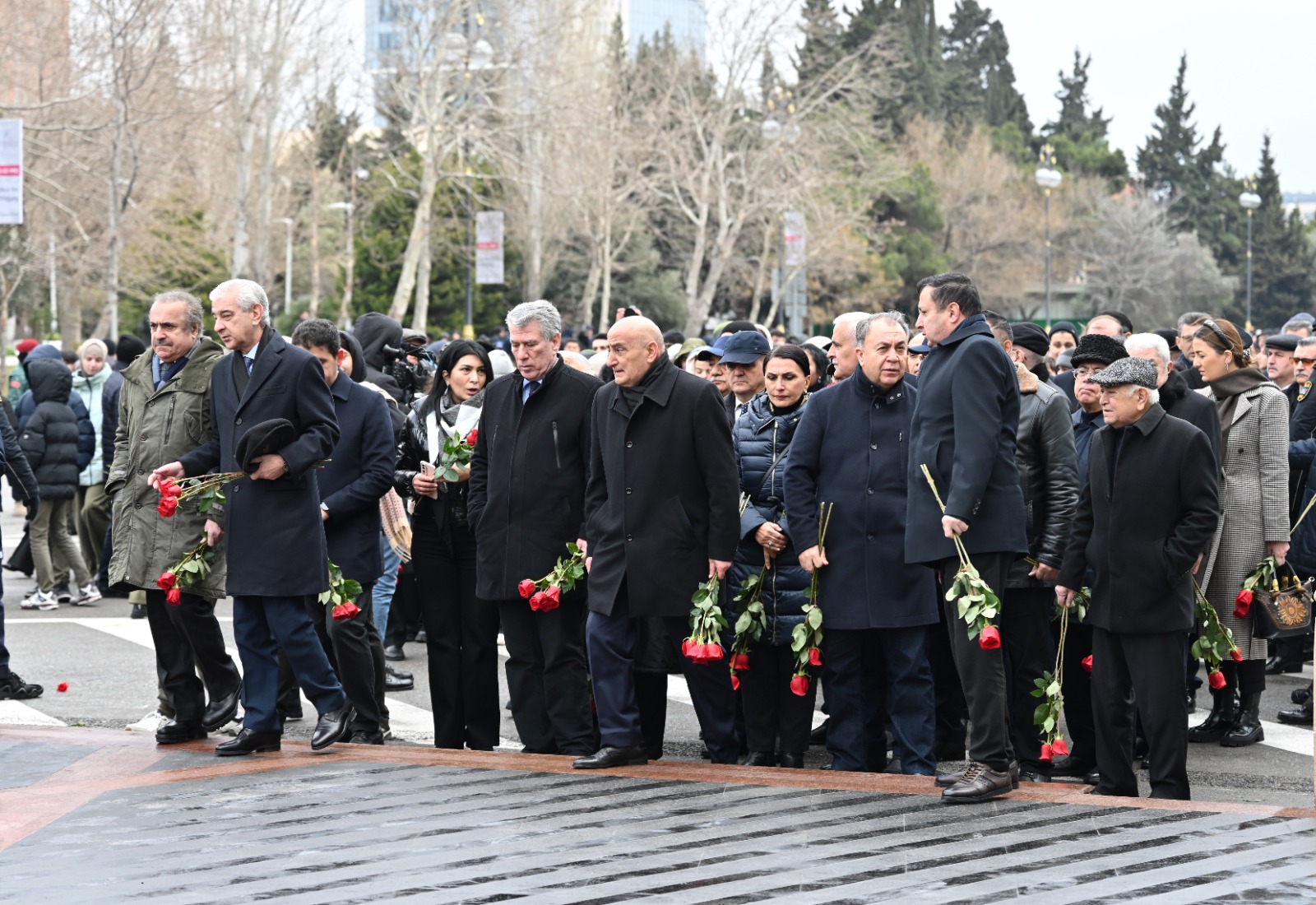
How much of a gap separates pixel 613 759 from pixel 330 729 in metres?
1.42

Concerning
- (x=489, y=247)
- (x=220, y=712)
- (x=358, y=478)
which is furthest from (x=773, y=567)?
(x=489, y=247)

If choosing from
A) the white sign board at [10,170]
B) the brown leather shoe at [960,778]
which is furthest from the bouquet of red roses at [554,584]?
the white sign board at [10,170]

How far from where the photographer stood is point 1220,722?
28.9 ft

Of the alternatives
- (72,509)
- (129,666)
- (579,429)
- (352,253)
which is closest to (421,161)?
(352,253)

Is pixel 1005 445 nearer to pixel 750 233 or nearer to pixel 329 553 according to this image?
pixel 329 553

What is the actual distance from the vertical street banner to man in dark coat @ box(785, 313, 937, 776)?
28026 millimetres

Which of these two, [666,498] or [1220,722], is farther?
[1220,722]

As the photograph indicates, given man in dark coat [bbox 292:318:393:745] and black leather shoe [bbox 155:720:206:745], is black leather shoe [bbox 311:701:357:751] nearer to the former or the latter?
man in dark coat [bbox 292:318:393:745]

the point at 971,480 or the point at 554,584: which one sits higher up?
the point at 971,480

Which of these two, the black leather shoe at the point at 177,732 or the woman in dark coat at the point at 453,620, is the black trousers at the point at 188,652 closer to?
the black leather shoe at the point at 177,732

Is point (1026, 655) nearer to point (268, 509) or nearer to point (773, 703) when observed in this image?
point (773, 703)

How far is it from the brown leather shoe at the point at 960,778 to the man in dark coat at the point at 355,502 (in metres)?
3.03

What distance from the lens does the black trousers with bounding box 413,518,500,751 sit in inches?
322

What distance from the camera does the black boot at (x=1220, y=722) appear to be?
8.80 m
